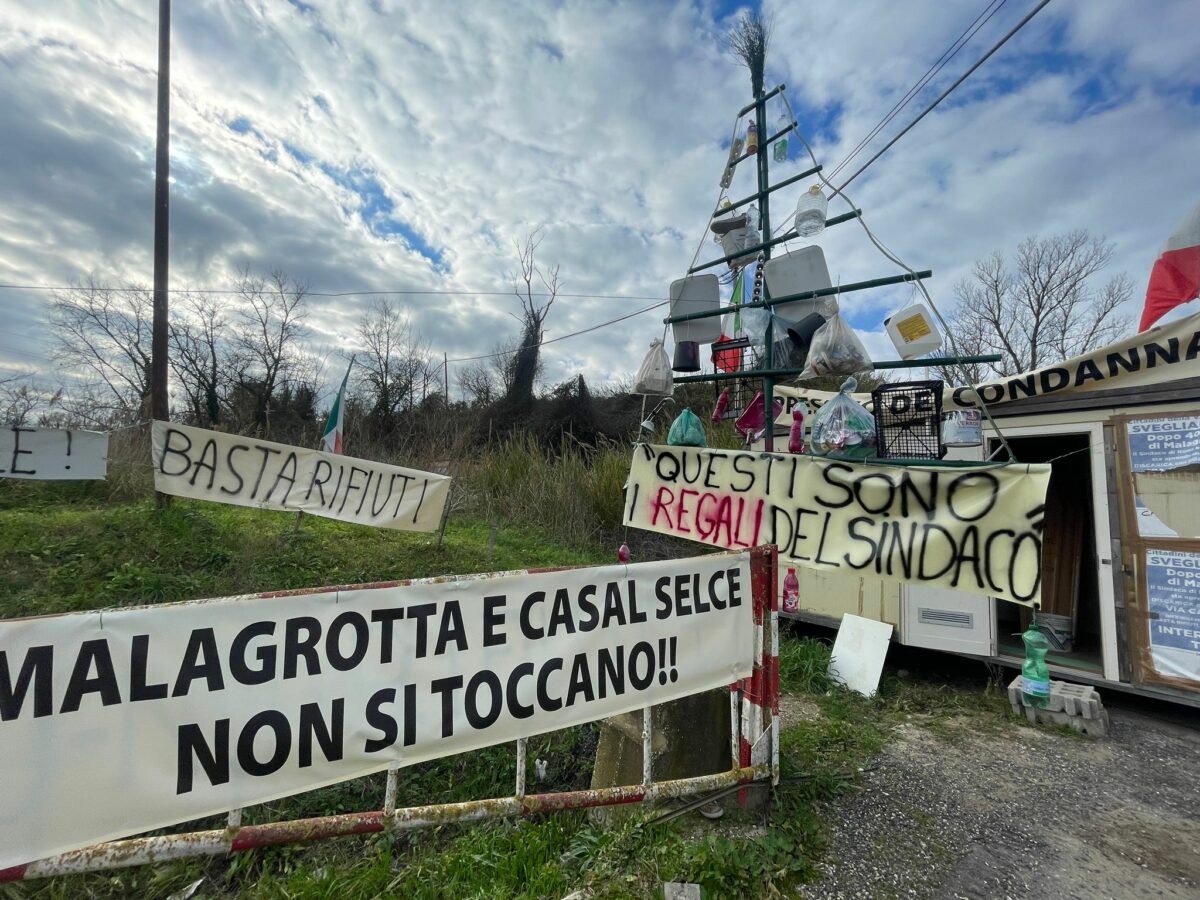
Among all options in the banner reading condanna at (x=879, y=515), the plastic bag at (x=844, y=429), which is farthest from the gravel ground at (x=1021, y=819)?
the plastic bag at (x=844, y=429)

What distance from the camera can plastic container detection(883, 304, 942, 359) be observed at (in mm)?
3080

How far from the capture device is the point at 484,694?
6.76 ft

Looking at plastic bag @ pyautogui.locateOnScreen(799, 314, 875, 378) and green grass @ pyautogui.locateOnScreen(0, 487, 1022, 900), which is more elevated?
plastic bag @ pyautogui.locateOnScreen(799, 314, 875, 378)

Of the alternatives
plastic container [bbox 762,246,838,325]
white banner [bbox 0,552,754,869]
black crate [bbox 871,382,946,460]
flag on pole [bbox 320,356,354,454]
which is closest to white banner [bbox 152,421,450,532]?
flag on pole [bbox 320,356,354,454]

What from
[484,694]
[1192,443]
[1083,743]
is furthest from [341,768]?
[1192,443]

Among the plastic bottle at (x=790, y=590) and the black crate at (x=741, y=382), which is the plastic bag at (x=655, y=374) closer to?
the black crate at (x=741, y=382)

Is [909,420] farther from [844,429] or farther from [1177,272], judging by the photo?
[1177,272]

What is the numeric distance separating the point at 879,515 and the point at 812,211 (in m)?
2.01

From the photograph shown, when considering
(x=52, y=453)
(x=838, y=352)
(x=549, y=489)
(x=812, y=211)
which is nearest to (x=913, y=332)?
(x=838, y=352)

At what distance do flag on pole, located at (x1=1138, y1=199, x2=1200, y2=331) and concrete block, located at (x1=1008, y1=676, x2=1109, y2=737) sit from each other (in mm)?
3126

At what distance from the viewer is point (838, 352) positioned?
2.96 m

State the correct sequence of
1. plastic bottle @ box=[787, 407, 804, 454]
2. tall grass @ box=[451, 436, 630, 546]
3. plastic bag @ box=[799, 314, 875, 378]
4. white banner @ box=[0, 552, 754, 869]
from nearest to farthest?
1. white banner @ box=[0, 552, 754, 869]
2. plastic bag @ box=[799, 314, 875, 378]
3. plastic bottle @ box=[787, 407, 804, 454]
4. tall grass @ box=[451, 436, 630, 546]

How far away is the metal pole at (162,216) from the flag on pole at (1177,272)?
10841mm

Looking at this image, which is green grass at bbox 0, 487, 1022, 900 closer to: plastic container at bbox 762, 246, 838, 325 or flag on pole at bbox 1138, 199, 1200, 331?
plastic container at bbox 762, 246, 838, 325
